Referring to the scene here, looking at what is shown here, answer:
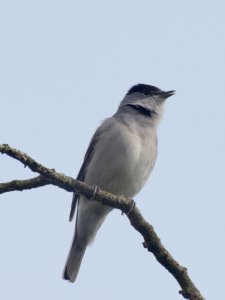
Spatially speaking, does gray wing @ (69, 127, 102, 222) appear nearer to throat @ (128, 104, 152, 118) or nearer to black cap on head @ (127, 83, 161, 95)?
throat @ (128, 104, 152, 118)

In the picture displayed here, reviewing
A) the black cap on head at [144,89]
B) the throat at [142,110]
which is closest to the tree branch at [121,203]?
the throat at [142,110]

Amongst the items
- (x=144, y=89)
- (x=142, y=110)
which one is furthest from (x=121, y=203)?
(x=144, y=89)

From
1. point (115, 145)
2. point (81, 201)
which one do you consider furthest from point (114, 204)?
point (81, 201)

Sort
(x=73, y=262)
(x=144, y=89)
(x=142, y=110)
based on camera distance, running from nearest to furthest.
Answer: (x=73, y=262) < (x=142, y=110) < (x=144, y=89)

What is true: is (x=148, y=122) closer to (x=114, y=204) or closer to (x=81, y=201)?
(x=81, y=201)

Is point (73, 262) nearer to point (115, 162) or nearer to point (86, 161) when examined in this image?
point (86, 161)
